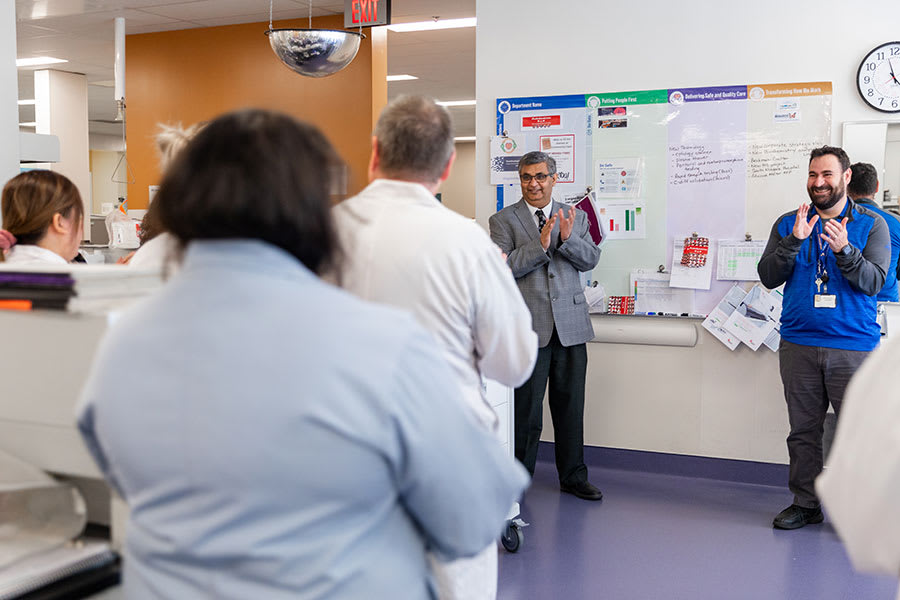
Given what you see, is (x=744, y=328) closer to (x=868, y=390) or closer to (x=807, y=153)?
(x=807, y=153)

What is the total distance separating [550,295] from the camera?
427 cm

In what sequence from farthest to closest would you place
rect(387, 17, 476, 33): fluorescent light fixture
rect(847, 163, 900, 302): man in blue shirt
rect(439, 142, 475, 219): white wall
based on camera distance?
rect(439, 142, 475, 219): white wall < rect(387, 17, 476, 33): fluorescent light fixture < rect(847, 163, 900, 302): man in blue shirt

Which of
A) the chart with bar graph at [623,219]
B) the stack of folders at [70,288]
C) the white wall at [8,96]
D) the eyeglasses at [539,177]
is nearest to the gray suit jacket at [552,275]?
the eyeglasses at [539,177]

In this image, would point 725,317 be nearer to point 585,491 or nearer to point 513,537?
point 585,491

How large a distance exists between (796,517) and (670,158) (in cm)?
195

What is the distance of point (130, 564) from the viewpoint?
3.48ft

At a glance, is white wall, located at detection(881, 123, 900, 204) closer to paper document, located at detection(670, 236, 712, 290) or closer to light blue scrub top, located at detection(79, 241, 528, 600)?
paper document, located at detection(670, 236, 712, 290)

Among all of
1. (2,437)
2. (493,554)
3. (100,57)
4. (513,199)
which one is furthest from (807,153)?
(100,57)

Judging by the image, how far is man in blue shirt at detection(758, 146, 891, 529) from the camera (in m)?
3.75

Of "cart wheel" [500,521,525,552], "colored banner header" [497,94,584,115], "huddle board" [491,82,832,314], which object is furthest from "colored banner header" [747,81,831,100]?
"cart wheel" [500,521,525,552]

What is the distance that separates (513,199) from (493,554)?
321cm

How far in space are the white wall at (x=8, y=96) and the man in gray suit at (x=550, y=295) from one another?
222cm

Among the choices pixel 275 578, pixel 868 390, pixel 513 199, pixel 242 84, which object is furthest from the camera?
pixel 242 84

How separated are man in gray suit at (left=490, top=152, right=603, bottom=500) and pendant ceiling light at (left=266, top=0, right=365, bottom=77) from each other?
1.02 m
